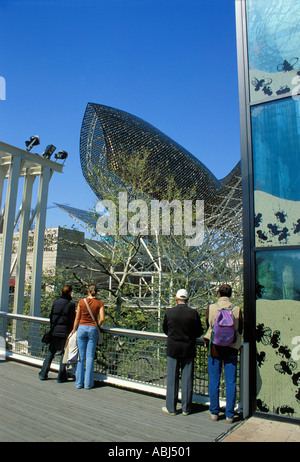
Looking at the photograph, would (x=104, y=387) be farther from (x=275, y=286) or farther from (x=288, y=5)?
(x=288, y=5)

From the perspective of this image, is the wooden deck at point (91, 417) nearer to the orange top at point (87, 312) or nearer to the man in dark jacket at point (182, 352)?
the man in dark jacket at point (182, 352)

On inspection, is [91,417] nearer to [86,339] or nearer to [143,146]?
[86,339]

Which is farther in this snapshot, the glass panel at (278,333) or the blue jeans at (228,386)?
the blue jeans at (228,386)

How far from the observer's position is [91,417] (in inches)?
160

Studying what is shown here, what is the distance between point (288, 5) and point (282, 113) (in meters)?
1.32

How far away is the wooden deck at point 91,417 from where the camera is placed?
3496mm

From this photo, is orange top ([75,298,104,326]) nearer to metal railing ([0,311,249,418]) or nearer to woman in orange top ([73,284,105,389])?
woman in orange top ([73,284,105,389])

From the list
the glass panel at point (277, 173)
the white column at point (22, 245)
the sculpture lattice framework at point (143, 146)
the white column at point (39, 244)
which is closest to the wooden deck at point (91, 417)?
the glass panel at point (277, 173)

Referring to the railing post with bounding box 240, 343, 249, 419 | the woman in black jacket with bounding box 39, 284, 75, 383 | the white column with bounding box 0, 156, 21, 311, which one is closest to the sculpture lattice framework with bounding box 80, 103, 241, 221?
the white column with bounding box 0, 156, 21, 311

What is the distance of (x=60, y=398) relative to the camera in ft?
15.7

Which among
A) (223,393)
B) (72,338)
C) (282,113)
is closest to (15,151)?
(72,338)

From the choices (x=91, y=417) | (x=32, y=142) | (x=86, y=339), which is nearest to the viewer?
(x=91, y=417)

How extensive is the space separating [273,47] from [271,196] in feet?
6.05

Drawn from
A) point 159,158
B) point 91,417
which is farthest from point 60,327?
point 159,158
